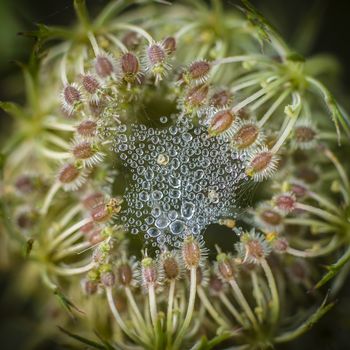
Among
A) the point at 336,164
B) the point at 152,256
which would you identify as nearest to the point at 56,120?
the point at 152,256

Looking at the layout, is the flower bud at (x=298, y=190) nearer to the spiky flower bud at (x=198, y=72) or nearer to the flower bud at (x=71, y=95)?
the spiky flower bud at (x=198, y=72)

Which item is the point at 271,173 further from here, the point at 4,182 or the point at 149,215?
the point at 4,182

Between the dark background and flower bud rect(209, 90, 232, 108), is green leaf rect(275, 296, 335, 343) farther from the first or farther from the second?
flower bud rect(209, 90, 232, 108)

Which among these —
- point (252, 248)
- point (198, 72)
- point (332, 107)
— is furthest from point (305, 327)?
point (198, 72)

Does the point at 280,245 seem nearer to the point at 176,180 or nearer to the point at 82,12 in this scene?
the point at 176,180

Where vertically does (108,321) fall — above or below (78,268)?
below

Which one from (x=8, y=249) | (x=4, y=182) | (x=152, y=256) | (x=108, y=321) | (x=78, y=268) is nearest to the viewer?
(x=152, y=256)
